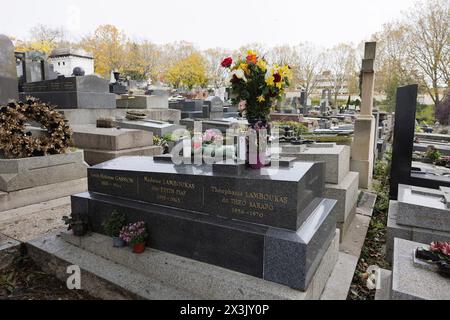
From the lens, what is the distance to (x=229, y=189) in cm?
354

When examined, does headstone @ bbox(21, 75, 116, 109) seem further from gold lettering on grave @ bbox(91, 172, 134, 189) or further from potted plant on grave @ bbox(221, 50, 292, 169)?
potted plant on grave @ bbox(221, 50, 292, 169)

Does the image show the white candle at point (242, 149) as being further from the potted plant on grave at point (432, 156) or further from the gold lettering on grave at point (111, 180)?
the potted plant on grave at point (432, 156)

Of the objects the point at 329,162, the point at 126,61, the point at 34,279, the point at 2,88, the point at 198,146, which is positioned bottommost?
the point at 34,279

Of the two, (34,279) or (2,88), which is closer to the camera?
(34,279)

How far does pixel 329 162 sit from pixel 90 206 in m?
3.78

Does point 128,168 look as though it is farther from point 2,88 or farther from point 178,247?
point 2,88

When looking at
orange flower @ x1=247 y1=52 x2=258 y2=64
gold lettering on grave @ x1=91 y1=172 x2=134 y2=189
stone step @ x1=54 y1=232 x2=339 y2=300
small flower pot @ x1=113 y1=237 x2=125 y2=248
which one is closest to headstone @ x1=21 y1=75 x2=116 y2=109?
gold lettering on grave @ x1=91 y1=172 x2=134 y2=189

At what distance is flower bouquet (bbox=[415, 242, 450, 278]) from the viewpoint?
3.08 metres

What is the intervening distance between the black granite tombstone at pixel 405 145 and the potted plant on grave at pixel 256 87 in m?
4.44

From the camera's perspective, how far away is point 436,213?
4.48m

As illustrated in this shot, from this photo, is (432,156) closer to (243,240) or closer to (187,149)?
(187,149)

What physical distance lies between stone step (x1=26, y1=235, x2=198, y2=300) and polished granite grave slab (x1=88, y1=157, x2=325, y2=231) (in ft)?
2.80
